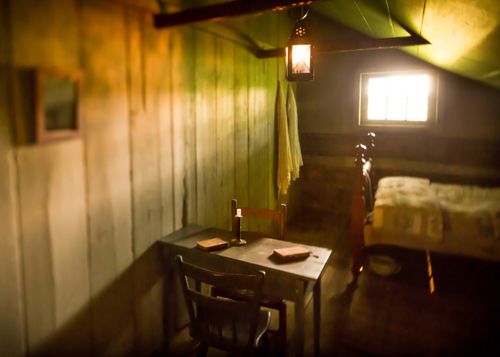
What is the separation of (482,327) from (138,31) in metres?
3.08

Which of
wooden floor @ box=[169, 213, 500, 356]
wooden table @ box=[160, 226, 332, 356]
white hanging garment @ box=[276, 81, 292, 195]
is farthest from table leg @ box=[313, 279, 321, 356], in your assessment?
white hanging garment @ box=[276, 81, 292, 195]

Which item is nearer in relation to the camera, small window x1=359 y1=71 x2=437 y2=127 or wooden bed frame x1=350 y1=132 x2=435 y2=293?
wooden bed frame x1=350 y1=132 x2=435 y2=293

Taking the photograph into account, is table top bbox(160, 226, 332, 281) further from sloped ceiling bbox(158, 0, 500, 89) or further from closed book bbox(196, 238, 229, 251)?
sloped ceiling bbox(158, 0, 500, 89)

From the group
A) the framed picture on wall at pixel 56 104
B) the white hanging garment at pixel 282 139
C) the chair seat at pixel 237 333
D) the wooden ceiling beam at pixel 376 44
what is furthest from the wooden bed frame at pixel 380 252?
the framed picture on wall at pixel 56 104

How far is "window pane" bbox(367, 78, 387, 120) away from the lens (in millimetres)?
5496

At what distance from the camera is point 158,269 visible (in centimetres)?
255

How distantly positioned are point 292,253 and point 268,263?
0.16 m

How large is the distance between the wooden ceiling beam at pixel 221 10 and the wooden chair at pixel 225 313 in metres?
1.32

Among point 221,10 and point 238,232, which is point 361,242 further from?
point 221,10

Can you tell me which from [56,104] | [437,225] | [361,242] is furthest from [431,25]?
[56,104]

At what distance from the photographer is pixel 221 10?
2.11 meters

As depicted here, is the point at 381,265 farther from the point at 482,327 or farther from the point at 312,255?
the point at 312,255

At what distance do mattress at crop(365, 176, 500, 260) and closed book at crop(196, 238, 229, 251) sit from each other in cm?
157

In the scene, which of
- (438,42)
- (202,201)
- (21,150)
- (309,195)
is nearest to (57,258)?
(21,150)
